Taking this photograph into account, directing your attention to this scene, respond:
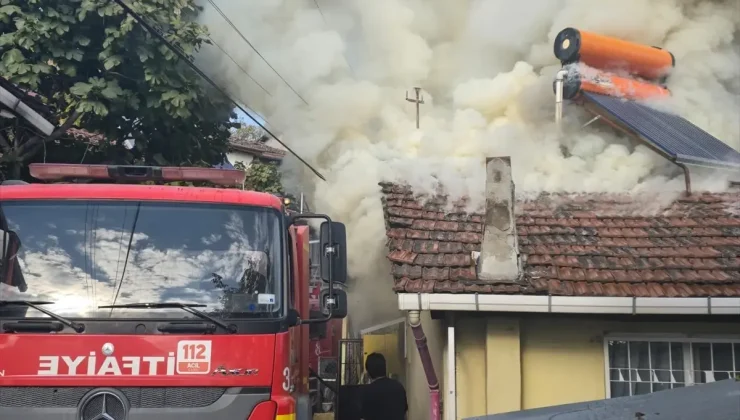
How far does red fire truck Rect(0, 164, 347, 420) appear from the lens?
14.5ft

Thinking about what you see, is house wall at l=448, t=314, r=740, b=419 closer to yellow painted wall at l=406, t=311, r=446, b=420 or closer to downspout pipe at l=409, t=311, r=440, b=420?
downspout pipe at l=409, t=311, r=440, b=420

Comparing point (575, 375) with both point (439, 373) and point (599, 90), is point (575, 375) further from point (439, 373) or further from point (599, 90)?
point (599, 90)

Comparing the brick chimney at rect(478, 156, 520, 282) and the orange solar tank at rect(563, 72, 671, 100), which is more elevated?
the orange solar tank at rect(563, 72, 671, 100)

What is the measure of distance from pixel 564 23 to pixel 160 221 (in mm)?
7326

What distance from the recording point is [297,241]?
5910mm

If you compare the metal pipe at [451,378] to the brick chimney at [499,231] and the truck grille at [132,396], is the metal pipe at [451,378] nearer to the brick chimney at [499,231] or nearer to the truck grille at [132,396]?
the brick chimney at [499,231]

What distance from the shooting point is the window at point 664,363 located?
6770mm

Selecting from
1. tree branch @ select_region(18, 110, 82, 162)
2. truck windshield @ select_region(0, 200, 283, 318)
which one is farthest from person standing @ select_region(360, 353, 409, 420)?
tree branch @ select_region(18, 110, 82, 162)

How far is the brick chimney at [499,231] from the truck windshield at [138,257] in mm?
2444

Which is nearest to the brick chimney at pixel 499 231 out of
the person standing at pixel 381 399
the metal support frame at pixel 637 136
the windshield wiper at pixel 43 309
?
the person standing at pixel 381 399

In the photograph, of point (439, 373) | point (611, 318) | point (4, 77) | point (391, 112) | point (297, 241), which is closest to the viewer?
point (297, 241)

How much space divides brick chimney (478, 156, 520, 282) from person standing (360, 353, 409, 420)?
146 cm

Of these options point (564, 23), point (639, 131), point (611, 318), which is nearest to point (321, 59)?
point (564, 23)

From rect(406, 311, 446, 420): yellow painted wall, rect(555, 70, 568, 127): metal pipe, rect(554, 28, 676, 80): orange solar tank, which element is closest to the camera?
rect(406, 311, 446, 420): yellow painted wall
